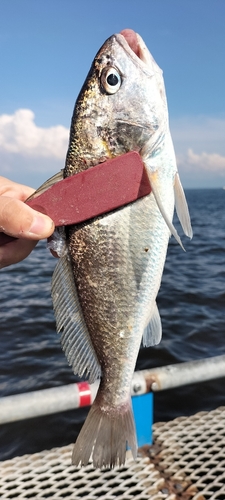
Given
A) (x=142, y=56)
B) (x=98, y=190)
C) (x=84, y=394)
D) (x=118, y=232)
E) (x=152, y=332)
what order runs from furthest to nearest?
(x=84, y=394) < (x=152, y=332) < (x=142, y=56) < (x=118, y=232) < (x=98, y=190)

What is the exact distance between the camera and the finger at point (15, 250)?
2.71 meters

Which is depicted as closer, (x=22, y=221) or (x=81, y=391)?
(x=22, y=221)

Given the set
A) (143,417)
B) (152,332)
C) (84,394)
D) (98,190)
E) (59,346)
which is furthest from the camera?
(59,346)

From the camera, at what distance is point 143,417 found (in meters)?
3.70

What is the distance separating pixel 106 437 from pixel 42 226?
1082 mm

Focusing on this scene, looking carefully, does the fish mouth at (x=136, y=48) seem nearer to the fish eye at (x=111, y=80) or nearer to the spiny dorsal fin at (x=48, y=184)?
the fish eye at (x=111, y=80)

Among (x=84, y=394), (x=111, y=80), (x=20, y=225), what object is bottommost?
(x=84, y=394)

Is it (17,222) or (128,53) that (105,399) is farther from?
(128,53)

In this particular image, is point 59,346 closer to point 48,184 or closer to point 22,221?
point 22,221

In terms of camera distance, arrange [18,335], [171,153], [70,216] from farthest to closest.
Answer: [18,335] < [171,153] < [70,216]

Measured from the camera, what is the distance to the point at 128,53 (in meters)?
2.06

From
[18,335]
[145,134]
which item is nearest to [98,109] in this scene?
[145,134]

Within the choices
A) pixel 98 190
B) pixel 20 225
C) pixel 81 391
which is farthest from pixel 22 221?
pixel 81 391

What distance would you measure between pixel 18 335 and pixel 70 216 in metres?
7.87
